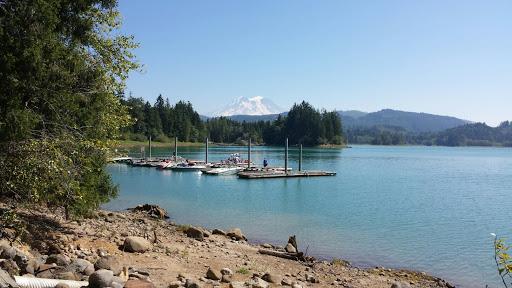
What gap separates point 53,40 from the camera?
40.8 feet

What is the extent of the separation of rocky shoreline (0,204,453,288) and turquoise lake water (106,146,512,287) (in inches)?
129

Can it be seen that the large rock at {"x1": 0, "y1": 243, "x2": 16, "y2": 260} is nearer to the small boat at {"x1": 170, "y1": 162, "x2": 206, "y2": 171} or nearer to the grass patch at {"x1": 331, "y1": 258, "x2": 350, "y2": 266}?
the grass patch at {"x1": 331, "y1": 258, "x2": 350, "y2": 266}

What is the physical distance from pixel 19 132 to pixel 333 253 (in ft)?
53.0

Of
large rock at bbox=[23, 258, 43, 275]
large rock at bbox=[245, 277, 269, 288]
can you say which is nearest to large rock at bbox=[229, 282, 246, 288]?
large rock at bbox=[245, 277, 269, 288]

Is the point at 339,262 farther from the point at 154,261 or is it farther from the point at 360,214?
the point at 360,214

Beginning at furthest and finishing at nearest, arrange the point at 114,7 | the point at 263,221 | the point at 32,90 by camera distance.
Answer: the point at 263,221 → the point at 114,7 → the point at 32,90

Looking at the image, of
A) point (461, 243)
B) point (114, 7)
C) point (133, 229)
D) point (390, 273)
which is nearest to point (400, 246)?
point (461, 243)

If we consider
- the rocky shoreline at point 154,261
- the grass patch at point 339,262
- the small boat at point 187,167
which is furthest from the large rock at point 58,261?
the small boat at point 187,167

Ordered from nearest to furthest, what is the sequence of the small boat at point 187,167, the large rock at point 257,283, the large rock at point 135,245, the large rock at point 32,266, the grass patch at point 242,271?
the large rock at point 32,266 < the large rock at point 257,283 < the grass patch at point 242,271 < the large rock at point 135,245 < the small boat at point 187,167

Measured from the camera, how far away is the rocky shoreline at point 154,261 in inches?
440

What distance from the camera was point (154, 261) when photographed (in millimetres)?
15141

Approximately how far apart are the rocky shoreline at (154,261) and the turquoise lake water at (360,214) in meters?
3.28

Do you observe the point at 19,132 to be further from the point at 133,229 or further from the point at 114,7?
the point at 133,229

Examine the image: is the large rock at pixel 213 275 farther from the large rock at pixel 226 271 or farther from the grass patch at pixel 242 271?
the grass patch at pixel 242 271
